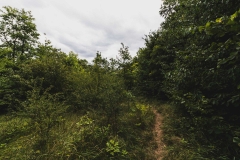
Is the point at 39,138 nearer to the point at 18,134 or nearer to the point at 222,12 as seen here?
the point at 18,134

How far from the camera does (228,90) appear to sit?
2855 millimetres

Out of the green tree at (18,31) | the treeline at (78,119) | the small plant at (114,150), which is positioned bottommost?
the small plant at (114,150)

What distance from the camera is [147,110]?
6.37 meters

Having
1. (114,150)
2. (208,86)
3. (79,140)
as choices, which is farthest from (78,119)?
(208,86)

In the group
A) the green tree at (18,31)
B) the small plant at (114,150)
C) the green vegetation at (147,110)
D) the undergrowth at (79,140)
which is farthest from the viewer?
the green tree at (18,31)

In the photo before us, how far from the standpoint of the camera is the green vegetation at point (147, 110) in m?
2.47

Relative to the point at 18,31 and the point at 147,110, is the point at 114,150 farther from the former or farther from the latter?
the point at 18,31

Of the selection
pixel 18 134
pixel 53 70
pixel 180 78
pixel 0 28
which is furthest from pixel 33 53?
pixel 180 78

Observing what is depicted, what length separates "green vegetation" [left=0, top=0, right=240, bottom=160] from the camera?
97.2 inches

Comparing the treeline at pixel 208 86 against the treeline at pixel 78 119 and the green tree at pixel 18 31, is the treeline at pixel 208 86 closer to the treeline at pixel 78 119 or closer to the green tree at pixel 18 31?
the treeline at pixel 78 119

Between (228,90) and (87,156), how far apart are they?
373 centimetres

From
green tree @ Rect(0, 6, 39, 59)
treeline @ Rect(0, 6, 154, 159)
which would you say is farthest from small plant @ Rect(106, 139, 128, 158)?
green tree @ Rect(0, 6, 39, 59)

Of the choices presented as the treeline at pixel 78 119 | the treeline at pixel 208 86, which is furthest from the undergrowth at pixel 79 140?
the treeline at pixel 208 86

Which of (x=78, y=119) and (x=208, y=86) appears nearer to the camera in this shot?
(x=208, y=86)
